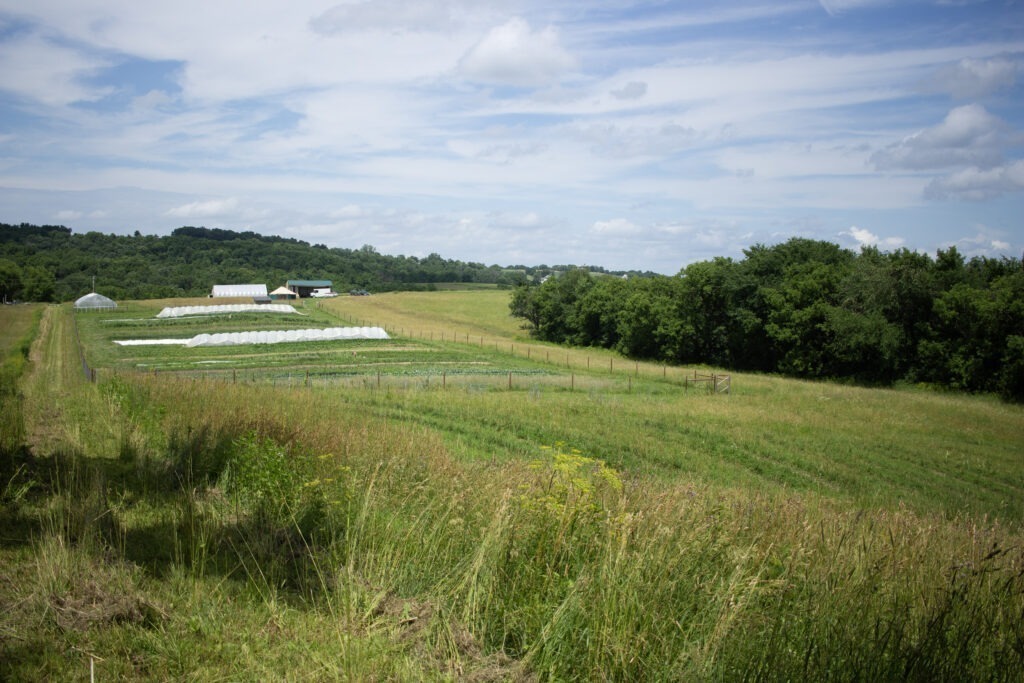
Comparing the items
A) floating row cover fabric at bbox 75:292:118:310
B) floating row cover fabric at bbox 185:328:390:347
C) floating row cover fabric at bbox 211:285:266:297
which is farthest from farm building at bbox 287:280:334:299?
floating row cover fabric at bbox 185:328:390:347

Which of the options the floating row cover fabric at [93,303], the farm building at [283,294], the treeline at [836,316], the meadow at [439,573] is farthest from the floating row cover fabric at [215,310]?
the meadow at [439,573]

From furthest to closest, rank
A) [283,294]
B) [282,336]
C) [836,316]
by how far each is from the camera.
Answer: [283,294] < [282,336] < [836,316]

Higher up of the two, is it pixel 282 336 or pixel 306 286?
pixel 306 286

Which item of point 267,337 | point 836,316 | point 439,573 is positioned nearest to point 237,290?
point 267,337

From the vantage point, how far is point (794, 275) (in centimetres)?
5716

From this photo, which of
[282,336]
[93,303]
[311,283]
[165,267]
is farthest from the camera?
[311,283]

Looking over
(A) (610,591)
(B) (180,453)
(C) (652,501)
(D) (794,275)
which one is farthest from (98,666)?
(D) (794,275)

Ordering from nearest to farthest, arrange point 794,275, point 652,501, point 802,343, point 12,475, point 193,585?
1. point 193,585
2. point 652,501
3. point 12,475
4. point 802,343
5. point 794,275

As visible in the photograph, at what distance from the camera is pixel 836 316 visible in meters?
49.3

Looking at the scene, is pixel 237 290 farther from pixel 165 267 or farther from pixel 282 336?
pixel 282 336

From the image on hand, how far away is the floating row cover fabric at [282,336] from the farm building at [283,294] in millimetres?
78263

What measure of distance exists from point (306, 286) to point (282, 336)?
9578 cm

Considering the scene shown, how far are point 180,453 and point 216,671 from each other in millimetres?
5161

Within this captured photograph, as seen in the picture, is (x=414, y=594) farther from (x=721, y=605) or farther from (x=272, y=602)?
(x=721, y=605)
